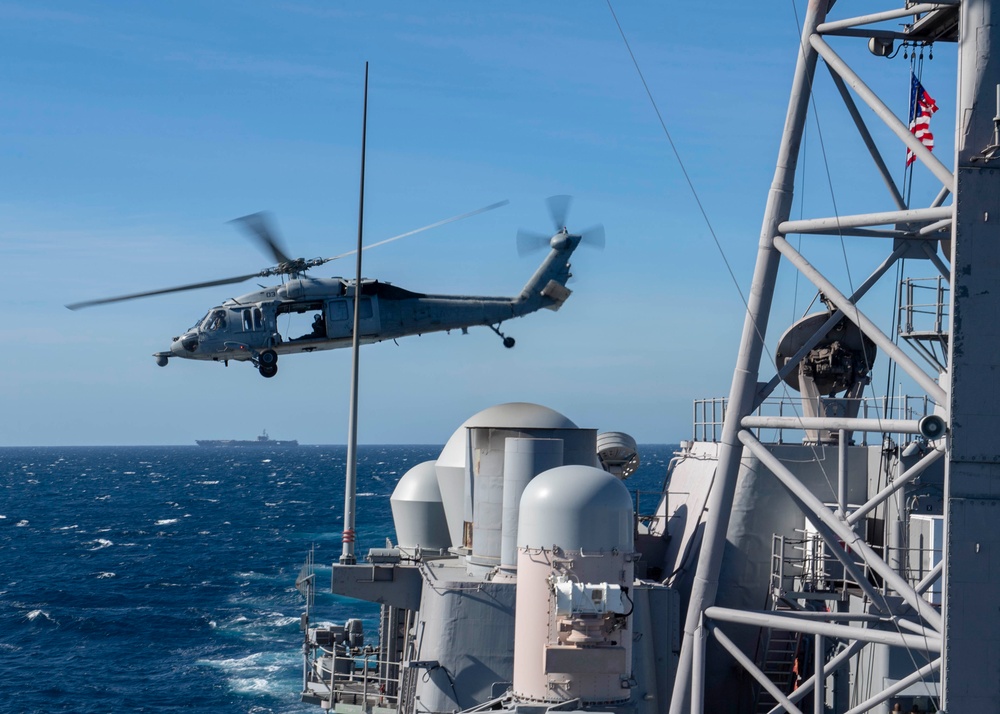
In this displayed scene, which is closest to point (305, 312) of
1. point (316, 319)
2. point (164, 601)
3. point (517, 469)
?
point (316, 319)

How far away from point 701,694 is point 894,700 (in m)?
6.73

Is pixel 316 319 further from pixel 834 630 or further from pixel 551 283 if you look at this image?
pixel 834 630

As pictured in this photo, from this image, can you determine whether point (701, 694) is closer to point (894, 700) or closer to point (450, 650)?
point (894, 700)

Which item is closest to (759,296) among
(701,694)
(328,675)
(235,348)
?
(701,694)

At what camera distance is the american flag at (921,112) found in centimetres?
1331

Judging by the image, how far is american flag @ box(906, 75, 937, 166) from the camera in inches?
524

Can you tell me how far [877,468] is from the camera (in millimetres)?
19375

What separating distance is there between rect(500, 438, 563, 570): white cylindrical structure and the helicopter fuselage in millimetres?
13747

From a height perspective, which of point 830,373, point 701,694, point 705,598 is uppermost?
point 830,373

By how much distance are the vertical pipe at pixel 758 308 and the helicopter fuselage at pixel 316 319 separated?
22.3 meters

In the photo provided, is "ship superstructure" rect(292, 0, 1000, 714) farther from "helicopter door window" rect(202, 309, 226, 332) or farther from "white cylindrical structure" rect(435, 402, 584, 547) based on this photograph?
"helicopter door window" rect(202, 309, 226, 332)

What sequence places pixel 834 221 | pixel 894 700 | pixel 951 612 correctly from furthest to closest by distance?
pixel 894 700 < pixel 834 221 < pixel 951 612

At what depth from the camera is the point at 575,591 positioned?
13727 mm

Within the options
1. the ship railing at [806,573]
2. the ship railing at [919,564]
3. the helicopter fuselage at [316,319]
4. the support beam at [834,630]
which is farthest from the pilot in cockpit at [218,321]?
the support beam at [834,630]
